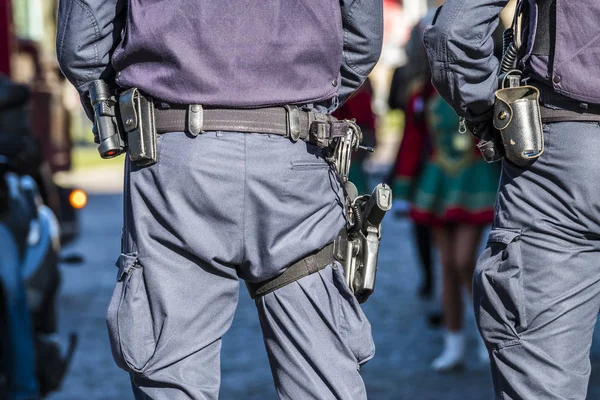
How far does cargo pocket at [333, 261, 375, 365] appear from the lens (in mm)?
2879

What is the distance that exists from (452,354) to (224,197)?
10.8 feet

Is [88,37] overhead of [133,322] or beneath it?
overhead

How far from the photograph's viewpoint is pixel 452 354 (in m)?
5.80

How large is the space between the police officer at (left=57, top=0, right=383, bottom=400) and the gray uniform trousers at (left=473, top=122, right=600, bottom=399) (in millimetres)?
414

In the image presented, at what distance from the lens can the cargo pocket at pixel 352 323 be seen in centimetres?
288

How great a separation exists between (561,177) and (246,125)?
0.84 m

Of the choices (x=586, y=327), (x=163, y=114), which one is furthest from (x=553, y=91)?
(x=163, y=114)

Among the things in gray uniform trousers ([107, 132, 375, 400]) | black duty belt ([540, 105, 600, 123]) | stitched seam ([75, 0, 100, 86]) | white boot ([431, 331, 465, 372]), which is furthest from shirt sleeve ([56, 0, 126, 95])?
white boot ([431, 331, 465, 372])

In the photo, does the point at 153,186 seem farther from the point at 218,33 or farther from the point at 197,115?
the point at 218,33

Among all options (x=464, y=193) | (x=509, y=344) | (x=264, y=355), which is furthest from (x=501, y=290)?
(x=264, y=355)

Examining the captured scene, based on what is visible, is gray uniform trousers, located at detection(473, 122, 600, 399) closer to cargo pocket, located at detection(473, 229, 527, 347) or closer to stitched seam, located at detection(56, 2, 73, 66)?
cargo pocket, located at detection(473, 229, 527, 347)

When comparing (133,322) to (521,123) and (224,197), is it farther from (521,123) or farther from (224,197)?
(521,123)

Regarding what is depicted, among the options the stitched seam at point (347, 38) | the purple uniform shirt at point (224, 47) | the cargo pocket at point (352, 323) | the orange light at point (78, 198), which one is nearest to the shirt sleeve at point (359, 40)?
the stitched seam at point (347, 38)

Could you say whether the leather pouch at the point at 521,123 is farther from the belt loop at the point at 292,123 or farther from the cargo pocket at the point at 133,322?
the cargo pocket at the point at 133,322
